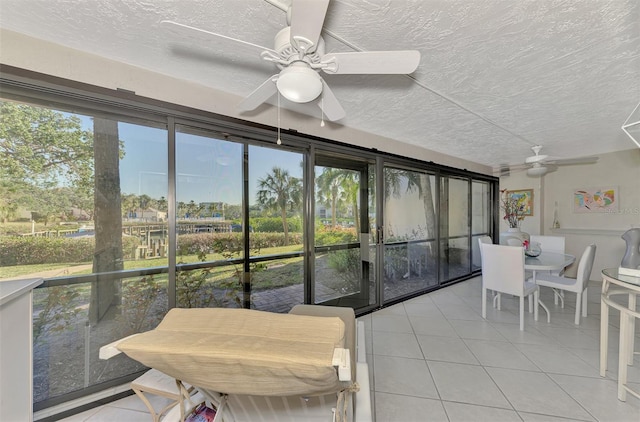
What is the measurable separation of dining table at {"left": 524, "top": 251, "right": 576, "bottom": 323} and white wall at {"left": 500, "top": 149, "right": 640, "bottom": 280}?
1.68 metres

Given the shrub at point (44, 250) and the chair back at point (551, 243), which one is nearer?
the shrub at point (44, 250)

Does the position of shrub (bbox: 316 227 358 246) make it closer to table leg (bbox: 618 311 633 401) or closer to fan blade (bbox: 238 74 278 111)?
fan blade (bbox: 238 74 278 111)

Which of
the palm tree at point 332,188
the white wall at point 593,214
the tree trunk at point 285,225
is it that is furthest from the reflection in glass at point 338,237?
the white wall at point 593,214

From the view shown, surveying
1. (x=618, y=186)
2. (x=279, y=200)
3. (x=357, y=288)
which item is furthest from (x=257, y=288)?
(x=618, y=186)

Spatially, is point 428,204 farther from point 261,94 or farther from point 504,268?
point 261,94

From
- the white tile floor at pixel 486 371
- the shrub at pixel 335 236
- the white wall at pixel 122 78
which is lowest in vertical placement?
the white tile floor at pixel 486 371

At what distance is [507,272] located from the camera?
294 centimetres

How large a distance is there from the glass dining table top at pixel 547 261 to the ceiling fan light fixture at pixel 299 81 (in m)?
3.29

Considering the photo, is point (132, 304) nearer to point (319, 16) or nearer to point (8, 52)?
point (8, 52)

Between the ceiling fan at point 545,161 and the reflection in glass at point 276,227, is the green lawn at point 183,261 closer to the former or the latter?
the reflection in glass at point 276,227

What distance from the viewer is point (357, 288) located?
344 centimetres

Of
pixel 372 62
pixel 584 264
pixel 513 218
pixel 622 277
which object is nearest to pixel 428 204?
pixel 513 218

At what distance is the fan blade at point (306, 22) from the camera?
0.91 metres

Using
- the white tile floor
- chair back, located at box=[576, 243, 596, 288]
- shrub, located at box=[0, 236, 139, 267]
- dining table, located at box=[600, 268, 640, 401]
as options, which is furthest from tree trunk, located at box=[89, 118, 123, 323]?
chair back, located at box=[576, 243, 596, 288]
